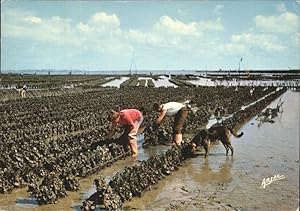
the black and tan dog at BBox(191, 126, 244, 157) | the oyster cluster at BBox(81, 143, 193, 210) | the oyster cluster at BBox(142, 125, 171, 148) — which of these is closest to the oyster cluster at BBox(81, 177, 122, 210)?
the oyster cluster at BBox(81, 143, 193, 210)

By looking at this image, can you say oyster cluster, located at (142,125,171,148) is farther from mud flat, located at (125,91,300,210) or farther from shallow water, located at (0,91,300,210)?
mud flat, located at (125,91,300,210)

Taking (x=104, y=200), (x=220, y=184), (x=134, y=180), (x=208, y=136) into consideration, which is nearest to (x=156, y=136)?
(x=208, y=136)

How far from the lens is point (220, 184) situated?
6781 millimetres

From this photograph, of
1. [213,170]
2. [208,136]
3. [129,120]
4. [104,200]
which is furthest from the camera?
[208,136]

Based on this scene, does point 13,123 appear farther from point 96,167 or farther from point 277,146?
point 277,146

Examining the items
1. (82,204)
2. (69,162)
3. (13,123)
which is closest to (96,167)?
(69,162)

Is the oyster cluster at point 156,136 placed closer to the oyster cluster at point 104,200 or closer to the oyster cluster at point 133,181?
the oyster cluster at point 133,181

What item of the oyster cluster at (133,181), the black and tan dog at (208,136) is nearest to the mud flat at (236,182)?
the oyster cluster at (133,181)

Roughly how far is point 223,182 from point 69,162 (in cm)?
275

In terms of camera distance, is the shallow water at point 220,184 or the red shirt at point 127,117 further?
the red shirt at point 127,117

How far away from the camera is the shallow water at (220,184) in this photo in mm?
5754

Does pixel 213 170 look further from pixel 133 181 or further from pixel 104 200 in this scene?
pixel 104 200

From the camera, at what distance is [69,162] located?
7.36 metres

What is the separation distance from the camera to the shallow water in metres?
5.75
